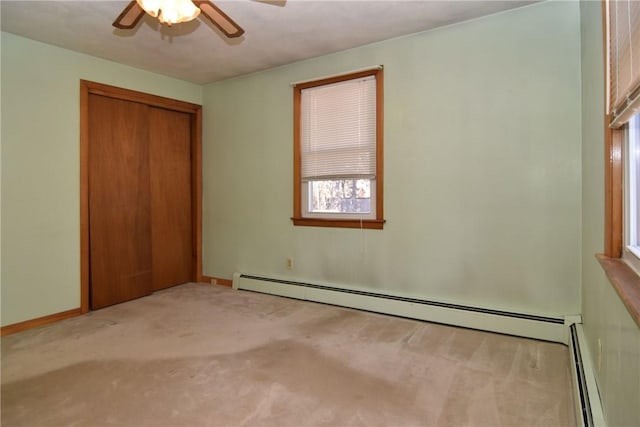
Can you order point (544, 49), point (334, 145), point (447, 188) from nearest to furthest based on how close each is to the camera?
point (544, 49) < point (447, 188) < point (334, 145)

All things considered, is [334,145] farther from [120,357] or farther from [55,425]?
[55,425]

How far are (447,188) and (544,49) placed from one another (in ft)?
3.98

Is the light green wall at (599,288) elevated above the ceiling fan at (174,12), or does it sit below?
below

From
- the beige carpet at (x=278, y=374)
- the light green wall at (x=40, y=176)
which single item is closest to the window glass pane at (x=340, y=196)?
the beige carpet at (x=278, y=374)

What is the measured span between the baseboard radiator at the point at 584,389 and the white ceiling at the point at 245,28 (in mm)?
2411

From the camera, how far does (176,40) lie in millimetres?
3291

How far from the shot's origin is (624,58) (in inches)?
52.4

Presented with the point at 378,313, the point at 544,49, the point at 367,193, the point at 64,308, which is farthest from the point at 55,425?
the point at 544,49

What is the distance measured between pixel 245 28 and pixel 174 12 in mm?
1237

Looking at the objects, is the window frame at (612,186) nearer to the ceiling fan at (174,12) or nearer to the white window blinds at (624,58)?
the white window blinds at (624,58)

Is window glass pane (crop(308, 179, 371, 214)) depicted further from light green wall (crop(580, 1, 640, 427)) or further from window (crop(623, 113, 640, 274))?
window (crop(623, 113, 640, 274))

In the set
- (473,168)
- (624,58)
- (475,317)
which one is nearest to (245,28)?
(473,168)

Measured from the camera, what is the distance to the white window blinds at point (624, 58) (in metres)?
1.17

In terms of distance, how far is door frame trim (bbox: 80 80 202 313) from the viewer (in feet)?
11.6
